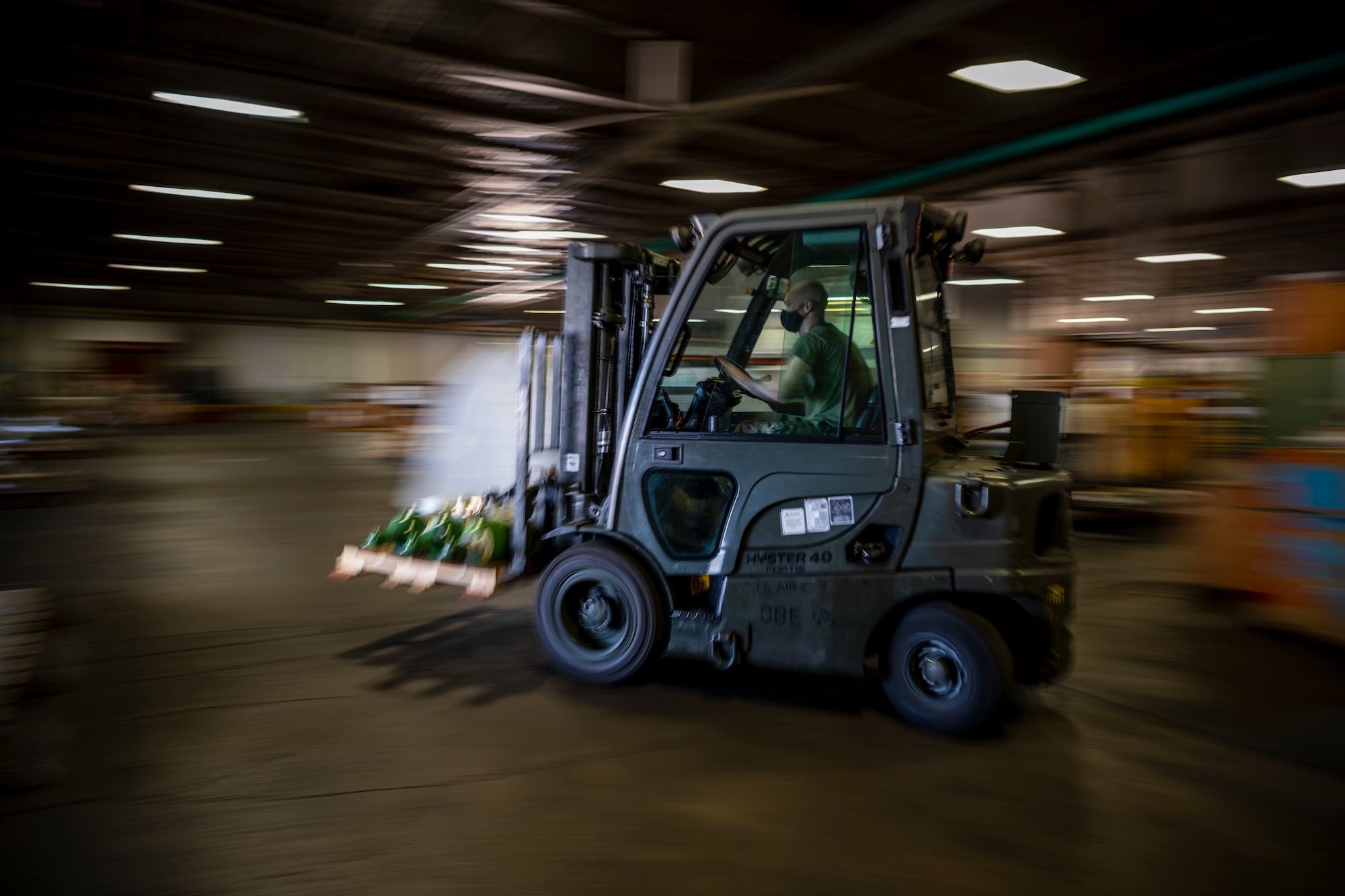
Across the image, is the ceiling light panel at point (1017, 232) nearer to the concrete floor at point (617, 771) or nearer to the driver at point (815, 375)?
the concrete floor at point (617, 771)

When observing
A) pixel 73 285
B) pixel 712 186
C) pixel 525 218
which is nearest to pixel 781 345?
pixel 712 186

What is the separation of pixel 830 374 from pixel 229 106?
7.93m

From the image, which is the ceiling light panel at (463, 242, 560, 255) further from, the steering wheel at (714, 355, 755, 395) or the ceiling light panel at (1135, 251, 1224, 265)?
the steering wheel at (714, 355, 755, 395)

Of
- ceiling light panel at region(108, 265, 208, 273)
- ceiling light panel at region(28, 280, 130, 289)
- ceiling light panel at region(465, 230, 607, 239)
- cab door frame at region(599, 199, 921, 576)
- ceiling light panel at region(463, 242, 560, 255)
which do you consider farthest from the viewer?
ceiling light panel at region(28, 280, 130, 289)

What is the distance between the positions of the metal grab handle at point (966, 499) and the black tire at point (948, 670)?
16.6 inches

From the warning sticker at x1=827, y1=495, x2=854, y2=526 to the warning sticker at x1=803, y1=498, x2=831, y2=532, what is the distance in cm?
1

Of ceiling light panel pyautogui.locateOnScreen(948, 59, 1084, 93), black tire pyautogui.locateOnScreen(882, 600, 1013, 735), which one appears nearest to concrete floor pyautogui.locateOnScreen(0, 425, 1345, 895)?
black tire pyautogui.locateOnScreen(882, 600, 1013, 735)

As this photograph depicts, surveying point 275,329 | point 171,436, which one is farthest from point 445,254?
point 275,329

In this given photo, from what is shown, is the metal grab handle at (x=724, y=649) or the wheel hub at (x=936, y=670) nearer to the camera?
the wheel hub at (x=936, y=670)

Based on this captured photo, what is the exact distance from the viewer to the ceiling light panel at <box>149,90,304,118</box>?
28.2 feet

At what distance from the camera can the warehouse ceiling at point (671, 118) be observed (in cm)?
689

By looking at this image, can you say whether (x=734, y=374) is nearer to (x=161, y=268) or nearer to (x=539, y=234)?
(x=539, y=234)

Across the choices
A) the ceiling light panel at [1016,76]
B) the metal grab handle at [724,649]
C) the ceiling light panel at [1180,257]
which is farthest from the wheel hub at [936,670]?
the ceiling light panel at [1180,257]

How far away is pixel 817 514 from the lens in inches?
148
